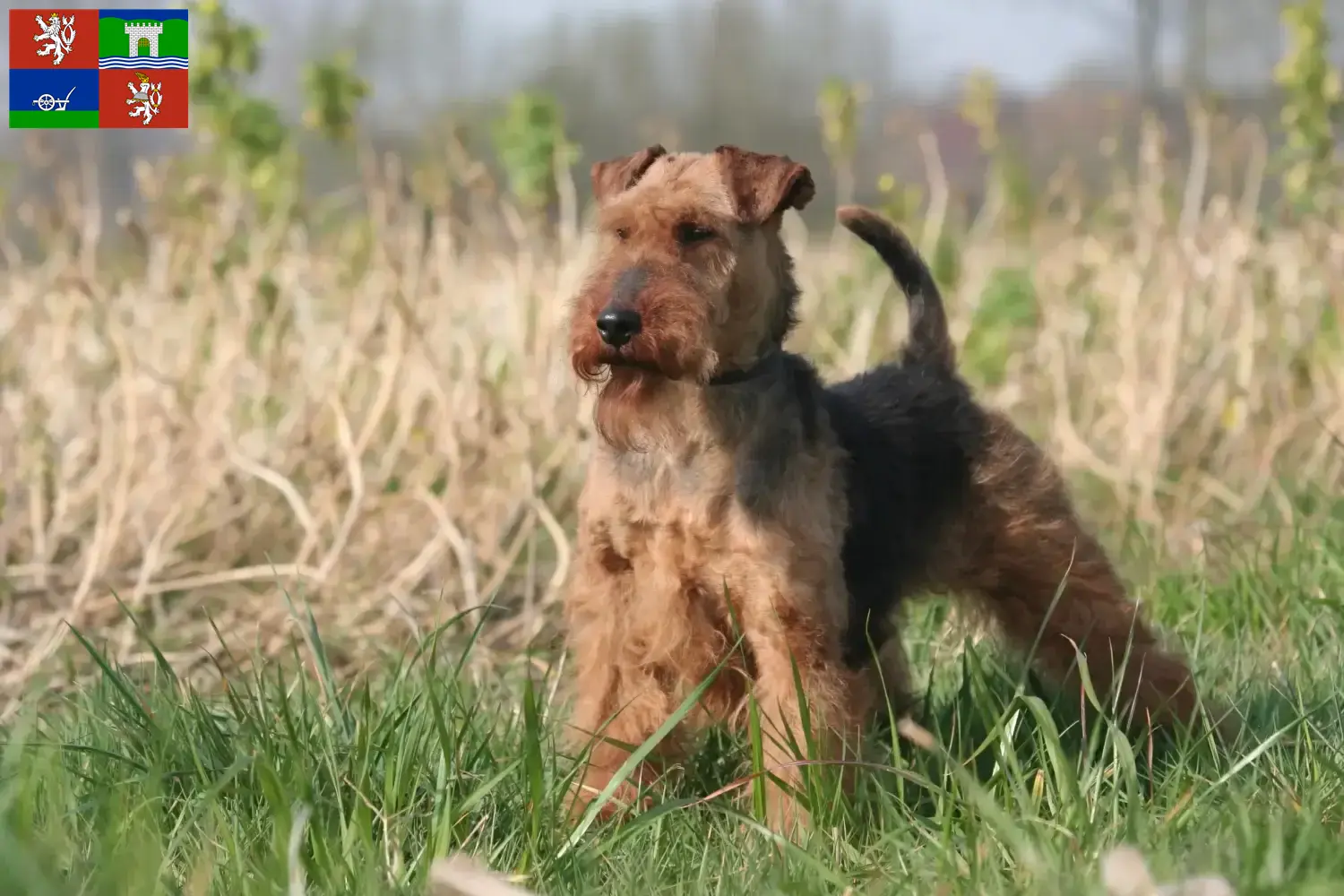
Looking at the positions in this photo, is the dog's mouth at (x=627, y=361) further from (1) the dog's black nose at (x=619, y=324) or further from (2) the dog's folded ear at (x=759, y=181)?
(2) the dog's folded ear at (x=759, y=181)

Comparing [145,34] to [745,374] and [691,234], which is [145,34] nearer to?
[691,234]

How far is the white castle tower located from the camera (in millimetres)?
4832

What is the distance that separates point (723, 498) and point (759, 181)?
2.33 ft

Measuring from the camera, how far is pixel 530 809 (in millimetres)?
2369

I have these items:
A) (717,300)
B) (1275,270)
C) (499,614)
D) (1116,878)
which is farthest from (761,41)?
(1116,878)

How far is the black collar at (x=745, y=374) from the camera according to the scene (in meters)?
2.82

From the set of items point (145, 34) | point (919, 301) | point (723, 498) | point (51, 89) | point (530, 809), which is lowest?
point (530, 809)

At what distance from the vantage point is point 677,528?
9.05ft

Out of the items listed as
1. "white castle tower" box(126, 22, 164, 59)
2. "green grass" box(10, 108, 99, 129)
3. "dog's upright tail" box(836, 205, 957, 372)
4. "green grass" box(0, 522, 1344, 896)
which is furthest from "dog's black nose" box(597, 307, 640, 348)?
"white castle tower" box(126, 22, 164, 59)

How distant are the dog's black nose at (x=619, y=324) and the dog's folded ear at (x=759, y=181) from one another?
1.47ft

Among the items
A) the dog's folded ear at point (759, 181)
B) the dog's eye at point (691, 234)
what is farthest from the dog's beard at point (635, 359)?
the dog's folded ear at point (759, 181)

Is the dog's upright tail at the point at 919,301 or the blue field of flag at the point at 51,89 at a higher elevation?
the blue field of flag at the point at 51,89

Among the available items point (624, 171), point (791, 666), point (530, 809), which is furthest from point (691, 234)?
point (530, 809)

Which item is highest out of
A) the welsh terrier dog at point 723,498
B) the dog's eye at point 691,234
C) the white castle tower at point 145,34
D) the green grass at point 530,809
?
the white castle tower at point 145,34
